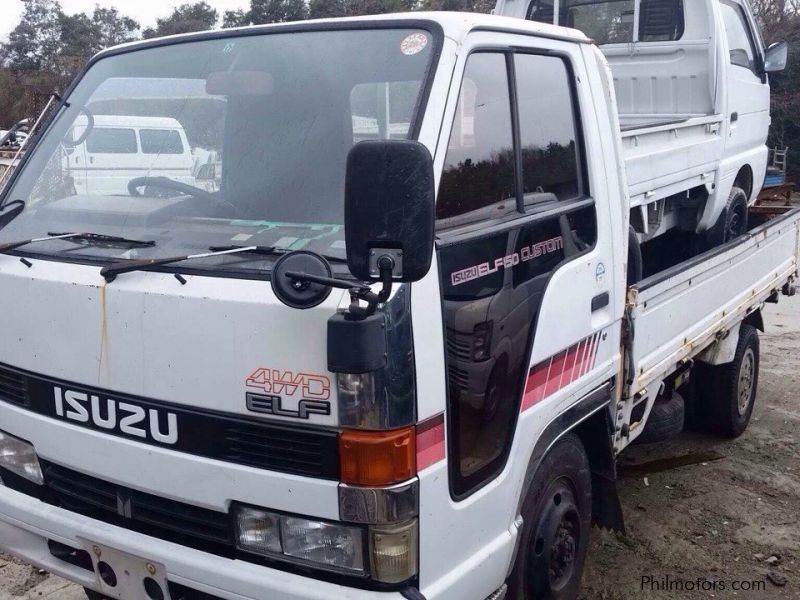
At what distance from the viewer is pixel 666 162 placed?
450 cm

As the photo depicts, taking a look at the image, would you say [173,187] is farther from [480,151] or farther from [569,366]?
[569,366]

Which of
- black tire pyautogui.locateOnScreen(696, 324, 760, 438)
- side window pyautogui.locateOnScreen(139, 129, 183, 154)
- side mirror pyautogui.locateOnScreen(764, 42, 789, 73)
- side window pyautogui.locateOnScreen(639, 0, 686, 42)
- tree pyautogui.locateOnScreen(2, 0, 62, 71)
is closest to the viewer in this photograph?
side window pyautogui.locateOnScreen(139, 129, 183, 154)

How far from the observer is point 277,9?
2538 cm

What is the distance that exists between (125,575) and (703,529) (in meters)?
3.00

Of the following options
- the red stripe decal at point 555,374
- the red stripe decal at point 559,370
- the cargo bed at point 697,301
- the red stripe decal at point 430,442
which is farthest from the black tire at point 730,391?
the red stripe decal at point 430,442

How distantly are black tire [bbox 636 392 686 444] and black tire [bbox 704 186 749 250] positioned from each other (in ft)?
4.99

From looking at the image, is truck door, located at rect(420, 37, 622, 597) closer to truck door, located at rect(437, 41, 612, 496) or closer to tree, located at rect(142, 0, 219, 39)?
truck door, located at rect(437, 41, 612, 496)

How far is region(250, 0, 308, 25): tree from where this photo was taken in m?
24.7

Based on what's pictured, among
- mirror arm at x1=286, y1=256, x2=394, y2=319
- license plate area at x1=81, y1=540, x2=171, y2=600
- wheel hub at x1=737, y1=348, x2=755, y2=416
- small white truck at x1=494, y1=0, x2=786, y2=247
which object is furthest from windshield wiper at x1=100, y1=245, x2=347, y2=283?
wheel hub at x1=737, y1=348, x2=755, y2=416

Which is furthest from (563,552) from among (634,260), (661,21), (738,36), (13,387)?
(738,36)

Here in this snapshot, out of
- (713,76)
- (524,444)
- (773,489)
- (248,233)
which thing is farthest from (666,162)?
(248,233)

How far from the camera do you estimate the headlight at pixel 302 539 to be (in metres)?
2.17

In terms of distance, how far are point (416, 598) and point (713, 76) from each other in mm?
4376

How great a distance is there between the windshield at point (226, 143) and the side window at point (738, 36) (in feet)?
13.1
